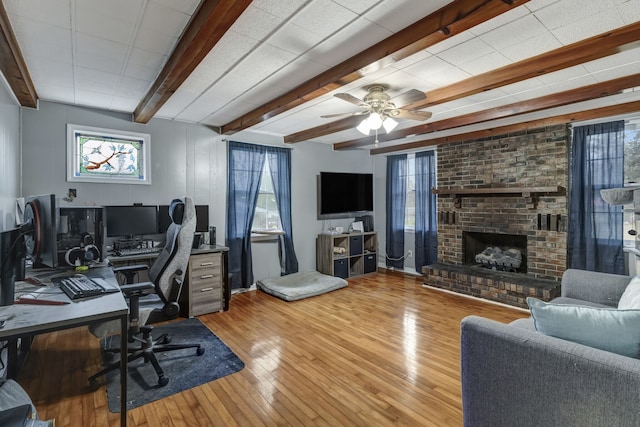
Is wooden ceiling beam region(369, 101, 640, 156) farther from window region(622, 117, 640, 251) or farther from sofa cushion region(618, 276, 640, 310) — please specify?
sofa cushion region(618, 276, 640, 310)

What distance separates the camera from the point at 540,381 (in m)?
1.31

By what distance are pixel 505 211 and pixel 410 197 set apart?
1.69 meters

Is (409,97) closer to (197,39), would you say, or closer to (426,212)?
(197,39)

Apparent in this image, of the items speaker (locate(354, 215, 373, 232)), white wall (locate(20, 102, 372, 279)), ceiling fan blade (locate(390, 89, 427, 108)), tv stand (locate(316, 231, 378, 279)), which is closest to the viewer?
ceiling fan blade (locate(390, 89, 427, 108))

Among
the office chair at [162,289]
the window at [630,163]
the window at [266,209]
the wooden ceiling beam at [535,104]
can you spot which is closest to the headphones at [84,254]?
the office chair at [162,289]

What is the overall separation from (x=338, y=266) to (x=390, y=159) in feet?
7.46

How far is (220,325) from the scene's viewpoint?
3436 millimetres

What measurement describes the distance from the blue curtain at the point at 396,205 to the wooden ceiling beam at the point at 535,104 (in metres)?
1.24

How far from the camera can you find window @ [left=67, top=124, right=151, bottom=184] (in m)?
3.51

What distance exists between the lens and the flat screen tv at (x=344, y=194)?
5598 mm

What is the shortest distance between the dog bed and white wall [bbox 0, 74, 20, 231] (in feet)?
9.24

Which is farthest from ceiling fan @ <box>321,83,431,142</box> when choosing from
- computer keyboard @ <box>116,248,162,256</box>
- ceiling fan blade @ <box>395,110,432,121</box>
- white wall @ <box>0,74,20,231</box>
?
white wall @ <box>0,74,20,231</box>

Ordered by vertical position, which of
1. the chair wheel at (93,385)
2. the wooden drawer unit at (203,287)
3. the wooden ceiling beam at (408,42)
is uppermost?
the wooden ceiling beam at (408,42)

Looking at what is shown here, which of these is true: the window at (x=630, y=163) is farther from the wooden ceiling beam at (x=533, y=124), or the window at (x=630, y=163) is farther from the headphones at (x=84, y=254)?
the headphones at (x=84, y=254)
